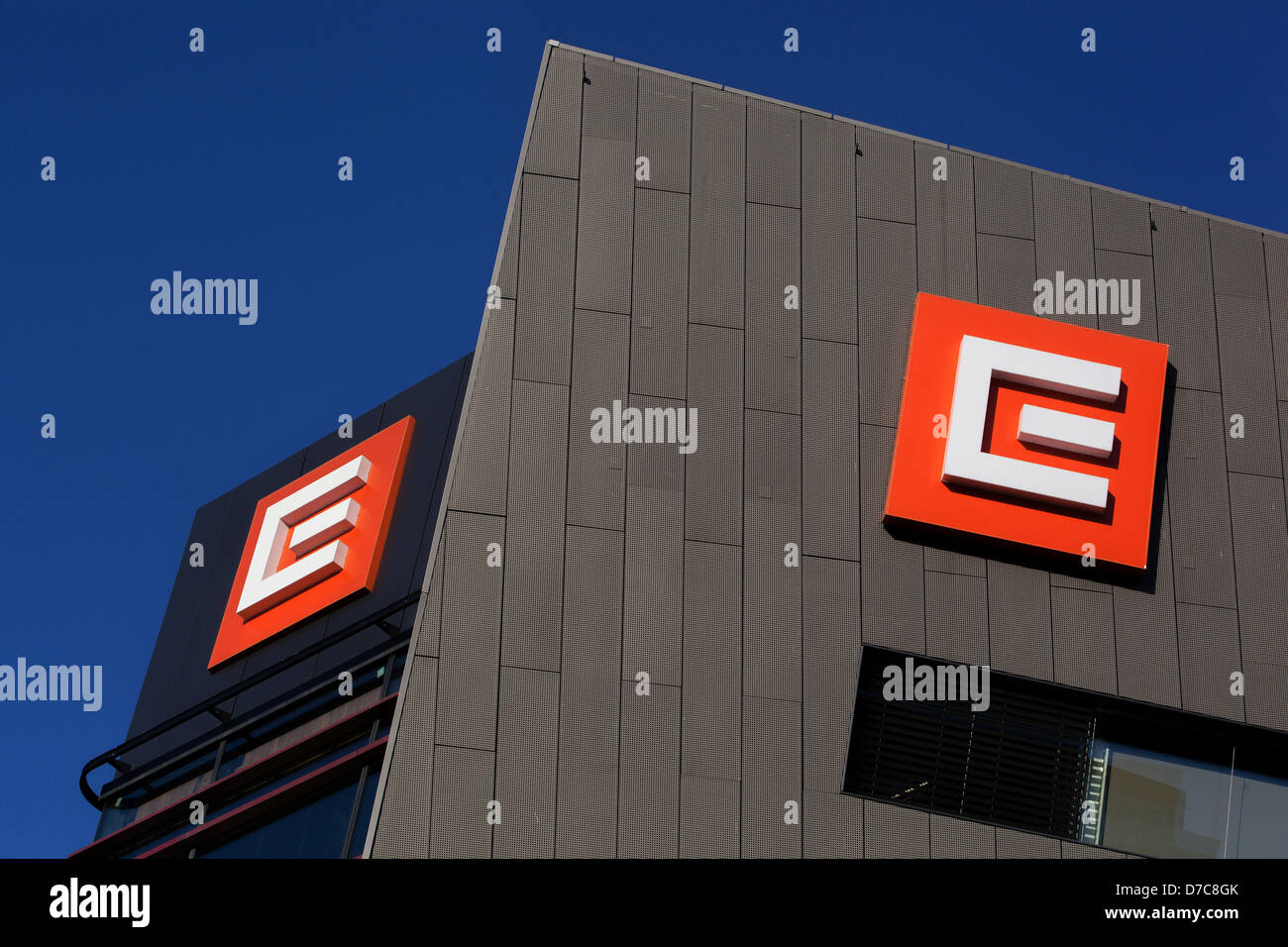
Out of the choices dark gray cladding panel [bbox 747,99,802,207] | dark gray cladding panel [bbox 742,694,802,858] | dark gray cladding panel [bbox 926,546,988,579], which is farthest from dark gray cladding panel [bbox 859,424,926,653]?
dark gray cladding panel [bbox 747,99,802,207]

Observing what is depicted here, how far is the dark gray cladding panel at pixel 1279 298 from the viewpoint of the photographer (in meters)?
20.2

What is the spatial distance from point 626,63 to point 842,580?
7.30 m

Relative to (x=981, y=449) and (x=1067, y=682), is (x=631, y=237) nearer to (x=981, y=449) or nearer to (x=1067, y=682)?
(x=981, y=449)

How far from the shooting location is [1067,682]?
17953 mm

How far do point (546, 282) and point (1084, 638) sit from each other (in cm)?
749

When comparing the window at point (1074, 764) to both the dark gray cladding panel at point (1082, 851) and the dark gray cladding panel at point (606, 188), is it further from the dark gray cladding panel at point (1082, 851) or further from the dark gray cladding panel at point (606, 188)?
the dark gray cladding panel at point (606, 188)

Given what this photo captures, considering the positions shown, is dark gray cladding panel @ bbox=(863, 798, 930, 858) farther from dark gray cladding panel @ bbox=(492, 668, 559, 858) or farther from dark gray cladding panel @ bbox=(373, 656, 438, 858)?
dark gray cladding panel @ bbox=(373, 656, 438, 858)

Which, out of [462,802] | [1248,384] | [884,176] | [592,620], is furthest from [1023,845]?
[884,176]

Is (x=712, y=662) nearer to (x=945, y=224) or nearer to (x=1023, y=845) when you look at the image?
(x=1023, y=845)

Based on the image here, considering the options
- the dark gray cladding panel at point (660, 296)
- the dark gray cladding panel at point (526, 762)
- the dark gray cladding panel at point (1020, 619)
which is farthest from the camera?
the dark gray cladding panel at point (660, 296)

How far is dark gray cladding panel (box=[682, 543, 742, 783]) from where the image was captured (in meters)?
16.6

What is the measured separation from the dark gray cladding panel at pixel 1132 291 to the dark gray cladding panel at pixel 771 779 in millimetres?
6694

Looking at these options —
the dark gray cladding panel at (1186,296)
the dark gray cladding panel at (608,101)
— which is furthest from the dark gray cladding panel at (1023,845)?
the dark gray cladding panel at (608,101)
